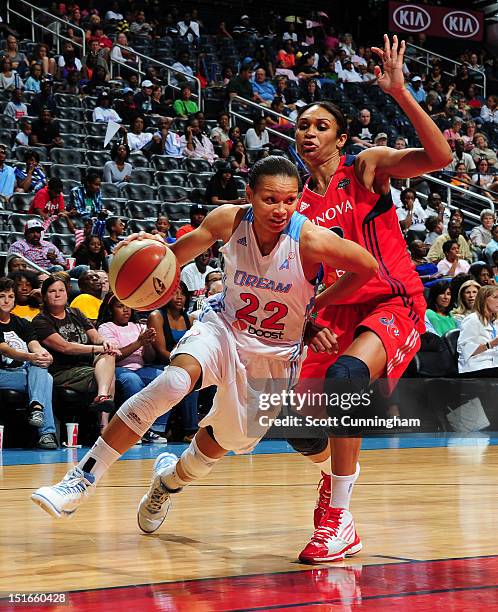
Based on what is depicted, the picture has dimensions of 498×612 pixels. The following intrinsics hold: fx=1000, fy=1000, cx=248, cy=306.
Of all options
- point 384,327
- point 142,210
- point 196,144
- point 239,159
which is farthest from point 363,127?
point 384,327

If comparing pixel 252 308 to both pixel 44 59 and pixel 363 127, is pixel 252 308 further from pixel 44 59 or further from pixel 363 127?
pixel 363 127

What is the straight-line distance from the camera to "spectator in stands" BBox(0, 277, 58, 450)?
26.0 ft

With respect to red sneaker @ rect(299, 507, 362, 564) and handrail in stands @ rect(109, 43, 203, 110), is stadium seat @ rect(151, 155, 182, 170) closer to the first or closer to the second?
handrail in stands @ rect(109, 43, 203, 110)

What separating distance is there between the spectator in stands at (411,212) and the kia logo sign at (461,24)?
11211mm

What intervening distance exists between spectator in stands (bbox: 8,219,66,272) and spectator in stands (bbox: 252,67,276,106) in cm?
770

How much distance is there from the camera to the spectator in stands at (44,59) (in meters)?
14.9

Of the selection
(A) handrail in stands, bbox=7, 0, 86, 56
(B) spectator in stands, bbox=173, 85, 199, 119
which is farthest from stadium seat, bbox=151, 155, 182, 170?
(A) handrail in stands, bbox=7, 0, 86, 56

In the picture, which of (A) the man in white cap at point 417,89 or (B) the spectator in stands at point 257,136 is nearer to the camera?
(B) the spectator in stands at point 257,136

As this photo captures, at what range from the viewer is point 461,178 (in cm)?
1725

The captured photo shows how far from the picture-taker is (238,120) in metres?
16.8

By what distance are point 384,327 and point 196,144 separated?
11.1 m

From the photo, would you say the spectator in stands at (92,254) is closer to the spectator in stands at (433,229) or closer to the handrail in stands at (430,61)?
the spectator in stands at (433,229)

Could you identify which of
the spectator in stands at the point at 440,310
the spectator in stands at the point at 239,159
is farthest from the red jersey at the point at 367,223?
the spectator in stands at the point at 239,159

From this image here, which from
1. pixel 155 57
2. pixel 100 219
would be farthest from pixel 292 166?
pixel 155 57
